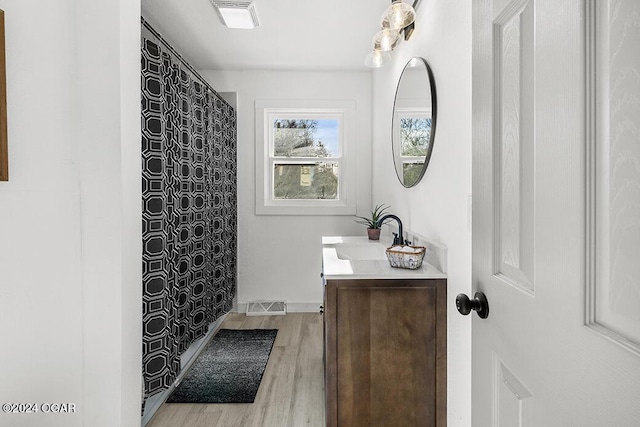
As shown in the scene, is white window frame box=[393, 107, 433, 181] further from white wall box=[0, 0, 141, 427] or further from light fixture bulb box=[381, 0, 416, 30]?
white wall box=[0, 0, 141, 427]

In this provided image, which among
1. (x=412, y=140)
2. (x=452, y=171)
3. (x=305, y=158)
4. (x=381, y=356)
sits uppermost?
(x=305, y=158)

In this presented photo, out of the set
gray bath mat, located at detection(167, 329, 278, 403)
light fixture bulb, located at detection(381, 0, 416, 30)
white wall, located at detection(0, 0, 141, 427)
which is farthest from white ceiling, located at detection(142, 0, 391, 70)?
gray bath mat, located at detection(167, 329, 278, 403)

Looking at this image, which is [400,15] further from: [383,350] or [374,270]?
[383,350]

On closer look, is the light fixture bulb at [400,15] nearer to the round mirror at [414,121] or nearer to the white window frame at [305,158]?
the round mirror at [414,121]

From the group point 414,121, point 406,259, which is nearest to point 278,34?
point 414,121

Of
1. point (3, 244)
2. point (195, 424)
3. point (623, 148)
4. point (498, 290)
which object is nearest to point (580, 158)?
point (623, 148)

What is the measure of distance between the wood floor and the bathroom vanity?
49cm

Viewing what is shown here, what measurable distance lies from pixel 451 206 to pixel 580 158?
1050 millimetres

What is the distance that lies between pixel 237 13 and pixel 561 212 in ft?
8.04

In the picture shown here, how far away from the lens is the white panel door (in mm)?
475

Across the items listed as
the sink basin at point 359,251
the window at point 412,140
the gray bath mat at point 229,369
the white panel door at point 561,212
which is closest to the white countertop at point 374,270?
the sink basin at point 359,251

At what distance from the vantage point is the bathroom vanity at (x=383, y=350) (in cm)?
157

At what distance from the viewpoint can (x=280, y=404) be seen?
211cm

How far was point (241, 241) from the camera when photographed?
12.3 ft
